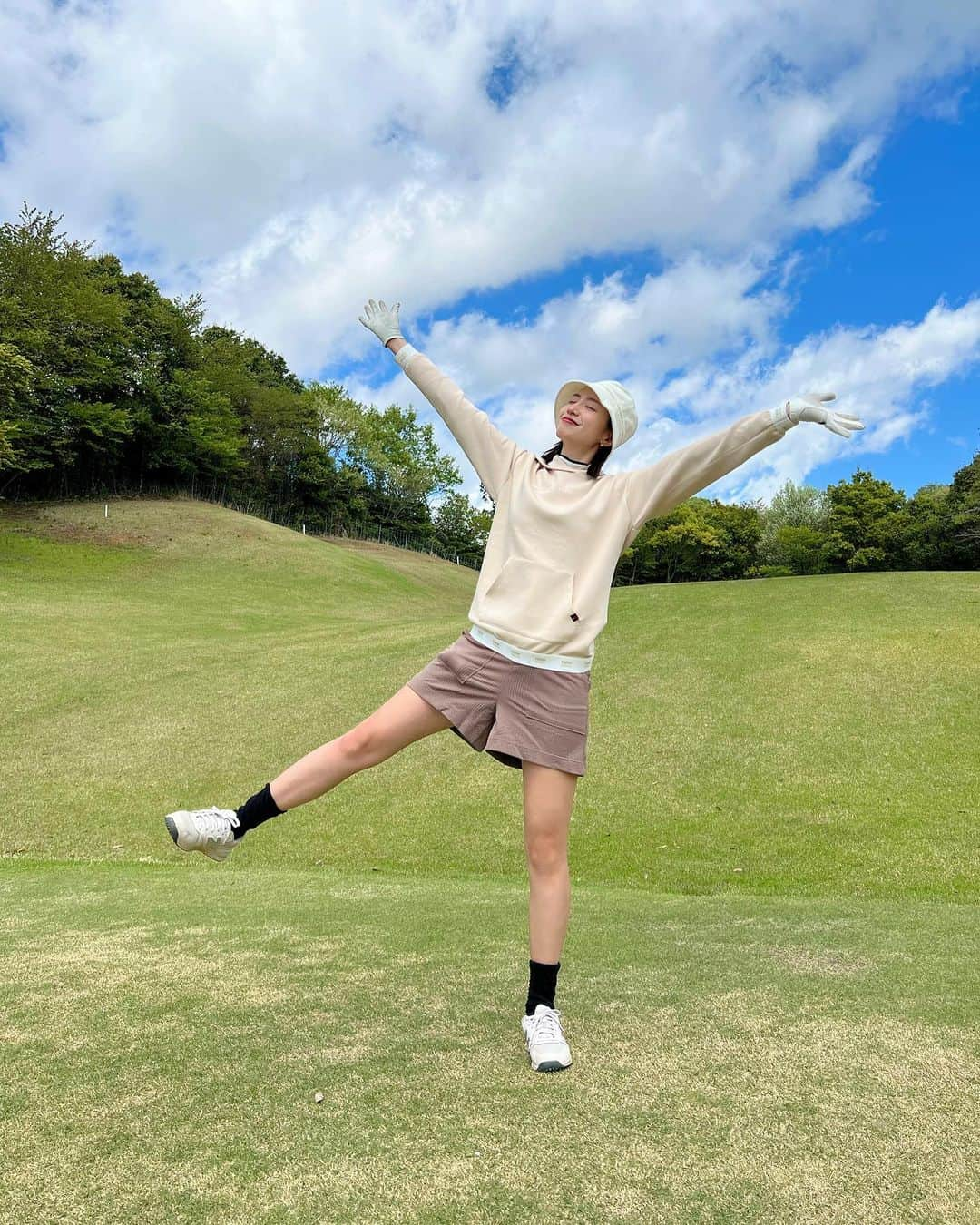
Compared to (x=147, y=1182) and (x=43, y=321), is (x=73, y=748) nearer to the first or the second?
(x=147, y=1182)

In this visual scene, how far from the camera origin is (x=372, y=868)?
7.99m

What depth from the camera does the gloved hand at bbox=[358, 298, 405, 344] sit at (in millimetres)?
3600

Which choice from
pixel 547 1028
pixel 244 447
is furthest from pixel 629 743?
pixel 244 447

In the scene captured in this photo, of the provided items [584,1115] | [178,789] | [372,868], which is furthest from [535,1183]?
[178,789]

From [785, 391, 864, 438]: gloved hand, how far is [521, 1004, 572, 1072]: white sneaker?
7.04 ft

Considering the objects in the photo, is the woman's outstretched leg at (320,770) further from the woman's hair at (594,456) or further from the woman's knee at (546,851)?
the woman's hair at (594,456)

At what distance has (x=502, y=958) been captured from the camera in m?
3.62

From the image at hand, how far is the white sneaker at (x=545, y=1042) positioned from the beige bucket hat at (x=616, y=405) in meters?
1.96

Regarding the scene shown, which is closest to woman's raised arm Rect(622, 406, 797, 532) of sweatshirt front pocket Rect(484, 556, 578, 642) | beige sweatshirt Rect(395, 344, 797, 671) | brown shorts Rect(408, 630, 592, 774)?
beige sweatshirt Rect(395, 344, 797, 671)

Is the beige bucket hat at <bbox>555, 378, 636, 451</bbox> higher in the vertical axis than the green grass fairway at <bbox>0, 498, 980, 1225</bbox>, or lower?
higher

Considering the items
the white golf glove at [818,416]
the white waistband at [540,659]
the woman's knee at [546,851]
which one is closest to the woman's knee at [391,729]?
the white waistband at [540,659]

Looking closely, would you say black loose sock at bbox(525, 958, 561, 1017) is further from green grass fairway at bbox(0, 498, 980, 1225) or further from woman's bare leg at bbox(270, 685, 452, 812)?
woman's bare leg at bbox(270, 685, 452, 812)

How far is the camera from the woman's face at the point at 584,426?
302 cm

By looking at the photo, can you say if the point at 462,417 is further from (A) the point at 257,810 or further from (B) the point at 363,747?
(A) the point at 257,810
